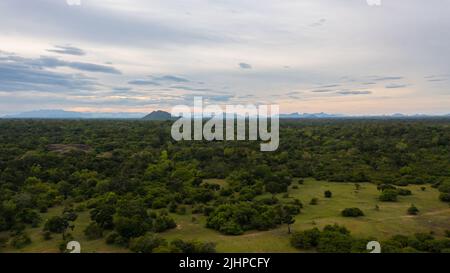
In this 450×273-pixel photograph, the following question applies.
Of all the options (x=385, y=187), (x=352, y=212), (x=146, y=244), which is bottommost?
(x=146, y=244)

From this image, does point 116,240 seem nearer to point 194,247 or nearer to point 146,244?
point 146,244

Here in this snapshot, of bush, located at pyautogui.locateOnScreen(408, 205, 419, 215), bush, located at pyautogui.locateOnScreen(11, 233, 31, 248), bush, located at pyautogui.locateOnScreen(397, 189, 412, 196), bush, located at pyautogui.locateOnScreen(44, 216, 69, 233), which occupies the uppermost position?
bush, located at pyautogui.locateOnScreen(397, 189, 412, 196)

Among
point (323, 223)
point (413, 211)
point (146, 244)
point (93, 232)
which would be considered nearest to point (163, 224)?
point (146, 244)

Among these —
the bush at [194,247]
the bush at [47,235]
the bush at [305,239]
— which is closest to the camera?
the bush at [194,247]

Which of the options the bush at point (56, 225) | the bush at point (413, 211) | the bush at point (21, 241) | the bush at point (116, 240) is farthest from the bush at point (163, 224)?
the bush at point (413, 211)

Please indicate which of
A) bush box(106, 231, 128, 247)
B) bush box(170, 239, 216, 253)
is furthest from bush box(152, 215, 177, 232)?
bush box(170, 239, 216, 253)

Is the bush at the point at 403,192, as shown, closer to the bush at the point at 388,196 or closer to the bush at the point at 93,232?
the bush at the point at 388,196

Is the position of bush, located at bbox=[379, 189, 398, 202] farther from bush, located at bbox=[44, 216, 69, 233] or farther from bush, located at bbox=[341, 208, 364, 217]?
bush, located at bbox=[44, 216, 69, 233]

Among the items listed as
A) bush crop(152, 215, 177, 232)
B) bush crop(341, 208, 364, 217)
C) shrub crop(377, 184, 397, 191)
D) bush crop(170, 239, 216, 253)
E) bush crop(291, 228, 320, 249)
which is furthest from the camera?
shrub crop(377, 184, 397, 191)
